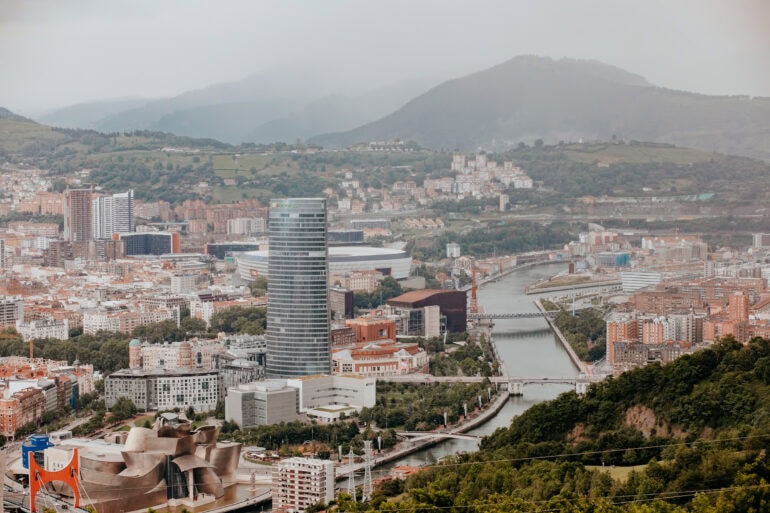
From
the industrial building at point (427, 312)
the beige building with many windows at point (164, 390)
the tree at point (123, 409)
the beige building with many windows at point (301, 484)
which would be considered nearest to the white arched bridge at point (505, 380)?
the beige building with many windows at point (164, 390)

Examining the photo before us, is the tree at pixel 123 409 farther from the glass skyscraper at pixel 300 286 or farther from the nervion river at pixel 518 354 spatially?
the nervion river at pixel 518 354

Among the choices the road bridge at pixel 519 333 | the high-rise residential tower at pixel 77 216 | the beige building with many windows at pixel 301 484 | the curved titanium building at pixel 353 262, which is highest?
the high-rise residential tower at pixel 77 216

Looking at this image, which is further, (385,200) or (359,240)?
(385,200)

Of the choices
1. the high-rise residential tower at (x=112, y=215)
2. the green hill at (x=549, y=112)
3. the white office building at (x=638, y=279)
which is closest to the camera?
the white office building at (x=638, y=279)

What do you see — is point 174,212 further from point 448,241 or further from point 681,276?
point 681,276

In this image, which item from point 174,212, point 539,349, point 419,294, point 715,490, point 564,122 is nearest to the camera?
point 715,490

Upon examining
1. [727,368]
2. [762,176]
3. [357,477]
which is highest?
[762,176]

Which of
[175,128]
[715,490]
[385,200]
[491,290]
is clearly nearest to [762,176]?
[491,290]
